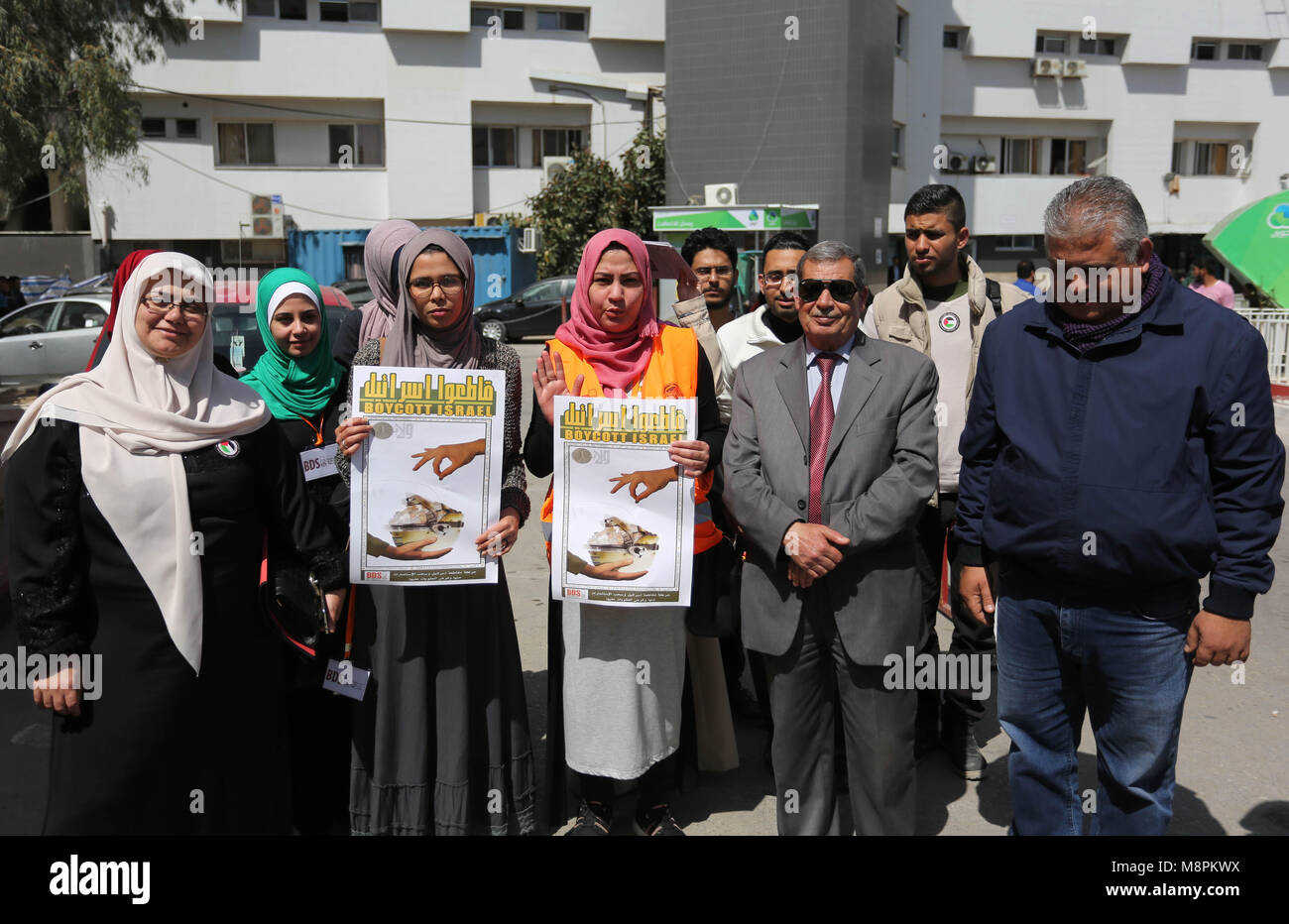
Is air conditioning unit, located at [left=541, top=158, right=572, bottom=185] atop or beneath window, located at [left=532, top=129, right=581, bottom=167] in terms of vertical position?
beneath

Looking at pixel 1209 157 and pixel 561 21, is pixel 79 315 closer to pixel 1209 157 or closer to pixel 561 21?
pixel 561 21

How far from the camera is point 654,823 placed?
3820mm

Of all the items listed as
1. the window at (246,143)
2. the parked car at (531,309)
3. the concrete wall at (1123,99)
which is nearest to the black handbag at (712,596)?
the parked car at (531,309)

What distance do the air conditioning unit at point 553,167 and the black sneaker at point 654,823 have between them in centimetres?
2506

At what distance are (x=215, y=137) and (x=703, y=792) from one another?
28.8 meters

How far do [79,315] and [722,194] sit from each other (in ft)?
38.9

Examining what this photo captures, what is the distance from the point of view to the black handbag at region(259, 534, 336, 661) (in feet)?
10.3

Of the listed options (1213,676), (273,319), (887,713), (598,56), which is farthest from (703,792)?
(598,56)

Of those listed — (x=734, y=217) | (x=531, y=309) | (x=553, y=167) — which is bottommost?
(x=531, y=309)

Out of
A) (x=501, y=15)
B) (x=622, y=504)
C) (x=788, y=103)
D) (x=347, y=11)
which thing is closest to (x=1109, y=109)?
(x=788, y=103)

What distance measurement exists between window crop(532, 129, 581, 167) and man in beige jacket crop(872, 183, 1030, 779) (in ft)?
90.4

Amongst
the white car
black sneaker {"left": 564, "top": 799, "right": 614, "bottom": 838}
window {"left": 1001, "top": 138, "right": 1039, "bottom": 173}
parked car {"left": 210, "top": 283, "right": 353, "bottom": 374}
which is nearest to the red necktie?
black sneaker {"left": 564, "top": 799, "right": 614, "bottom": 838}

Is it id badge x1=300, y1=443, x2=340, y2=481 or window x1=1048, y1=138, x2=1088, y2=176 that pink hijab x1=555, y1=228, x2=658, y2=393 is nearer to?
id badge x1=300, y1=443, x2=340, y2=481

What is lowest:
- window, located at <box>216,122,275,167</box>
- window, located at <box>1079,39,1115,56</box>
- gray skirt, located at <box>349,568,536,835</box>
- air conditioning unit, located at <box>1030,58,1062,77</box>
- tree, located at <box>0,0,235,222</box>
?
gray skirt, located at <box>349,568,536,835</box>
